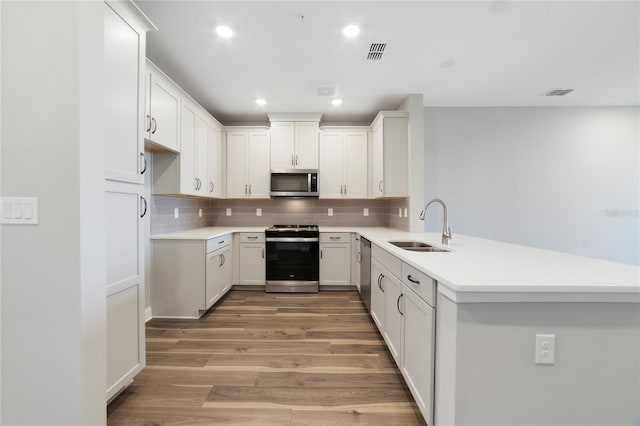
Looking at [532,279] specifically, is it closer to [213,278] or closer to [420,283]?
[420,283]

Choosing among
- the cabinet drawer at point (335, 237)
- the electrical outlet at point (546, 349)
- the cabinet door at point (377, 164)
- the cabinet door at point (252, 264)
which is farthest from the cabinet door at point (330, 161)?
the electrical outlet at point (546, 349)

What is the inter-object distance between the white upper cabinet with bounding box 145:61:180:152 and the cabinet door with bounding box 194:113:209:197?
0.50 m

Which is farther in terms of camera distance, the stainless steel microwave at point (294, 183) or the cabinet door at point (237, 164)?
the cabinet door at point (237, 164)

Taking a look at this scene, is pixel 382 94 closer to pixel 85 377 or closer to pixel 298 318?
pixel 298 318

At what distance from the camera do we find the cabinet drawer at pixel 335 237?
12.6ft

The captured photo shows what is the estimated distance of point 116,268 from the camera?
1567 mm

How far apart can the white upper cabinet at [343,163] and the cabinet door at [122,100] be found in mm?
2690

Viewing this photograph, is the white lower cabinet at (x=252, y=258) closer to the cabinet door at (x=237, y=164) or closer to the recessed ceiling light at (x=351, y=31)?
the cabinet door at (x=237, y=164)

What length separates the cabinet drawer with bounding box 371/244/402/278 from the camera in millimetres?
1887

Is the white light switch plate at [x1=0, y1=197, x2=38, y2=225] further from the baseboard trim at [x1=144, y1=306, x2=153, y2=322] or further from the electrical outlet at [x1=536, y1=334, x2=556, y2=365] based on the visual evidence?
the electrical outlet at [x1=536, y1=334, x2=556, y2=365]

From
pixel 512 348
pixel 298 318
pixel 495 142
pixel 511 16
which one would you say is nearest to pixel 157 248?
pixel 298 318

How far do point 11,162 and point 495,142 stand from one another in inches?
193

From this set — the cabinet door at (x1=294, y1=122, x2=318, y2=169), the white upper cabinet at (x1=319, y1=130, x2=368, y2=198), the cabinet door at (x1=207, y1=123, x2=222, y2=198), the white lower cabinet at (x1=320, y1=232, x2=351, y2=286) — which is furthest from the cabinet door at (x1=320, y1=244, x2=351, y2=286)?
the cabinet door at (x1=207, y1=123, x2=222, y2=198)

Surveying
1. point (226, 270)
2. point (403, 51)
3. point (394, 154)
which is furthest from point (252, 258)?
point (403, 51)
